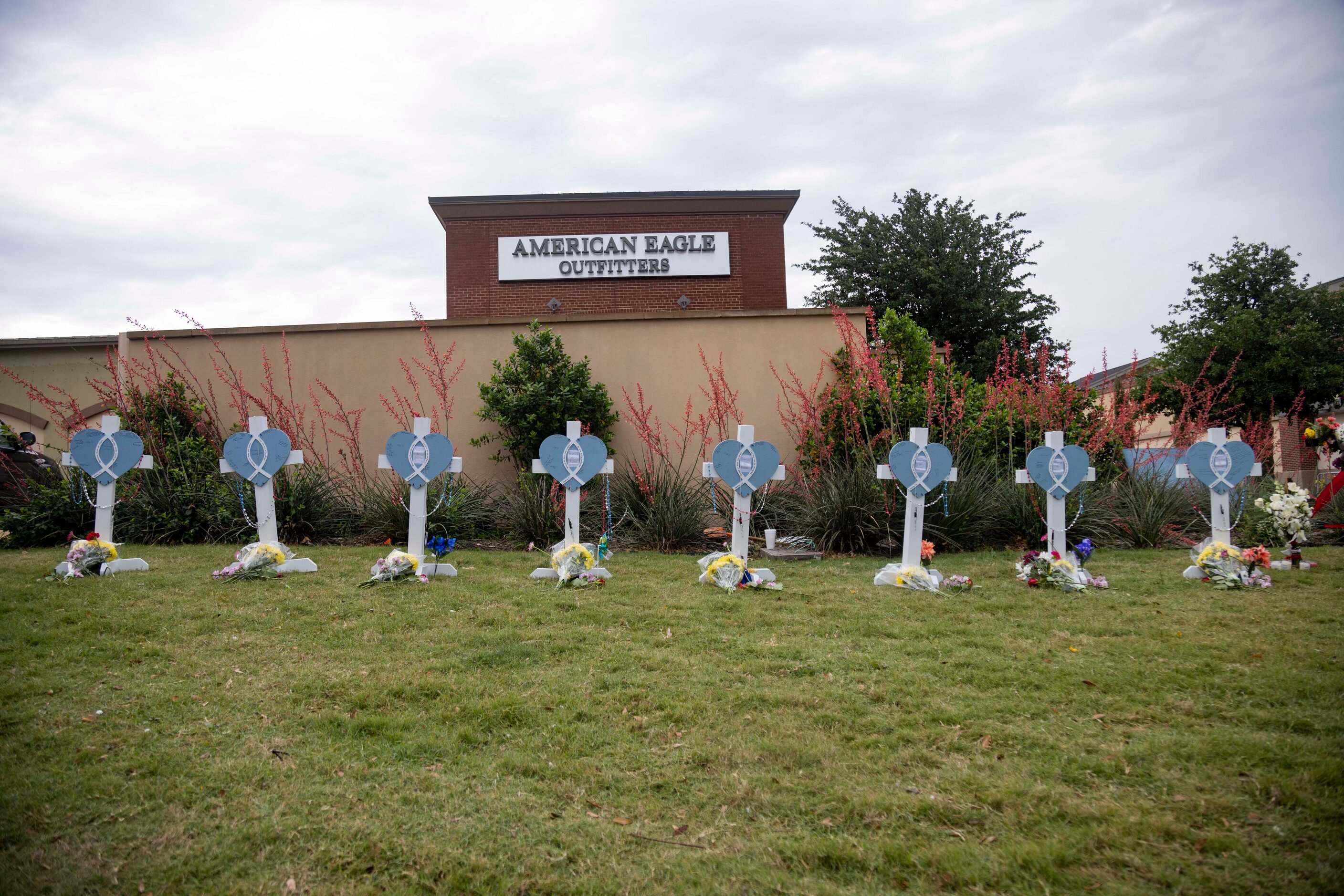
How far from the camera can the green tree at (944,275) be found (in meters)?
21.1

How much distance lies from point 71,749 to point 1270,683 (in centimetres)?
488

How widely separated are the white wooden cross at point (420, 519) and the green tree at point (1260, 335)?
51.3 feet

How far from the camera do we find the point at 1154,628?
14.3ft

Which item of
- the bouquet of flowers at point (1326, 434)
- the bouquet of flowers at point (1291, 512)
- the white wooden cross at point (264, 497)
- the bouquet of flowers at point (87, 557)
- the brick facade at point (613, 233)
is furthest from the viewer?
the brick facade at point (613, 233)

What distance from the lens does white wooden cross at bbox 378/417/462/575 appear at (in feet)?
19.3

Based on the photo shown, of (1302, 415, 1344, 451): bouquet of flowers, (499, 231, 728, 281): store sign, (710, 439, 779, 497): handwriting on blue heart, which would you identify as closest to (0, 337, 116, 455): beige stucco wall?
(499, 231, 728, 281): store sign

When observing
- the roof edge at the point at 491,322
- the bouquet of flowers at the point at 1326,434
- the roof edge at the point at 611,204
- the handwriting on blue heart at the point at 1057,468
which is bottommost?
the handwriting on blue heart at the point at 1057,468

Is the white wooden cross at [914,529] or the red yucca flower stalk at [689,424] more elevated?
the red yucca flower stalk at [689,424]

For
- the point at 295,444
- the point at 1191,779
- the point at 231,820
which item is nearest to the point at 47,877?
the point at 231,820

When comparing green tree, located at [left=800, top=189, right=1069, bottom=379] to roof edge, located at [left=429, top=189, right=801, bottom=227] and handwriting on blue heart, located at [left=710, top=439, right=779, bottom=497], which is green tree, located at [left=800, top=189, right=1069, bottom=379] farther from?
handwriting on blue heart, located at [left=710, top=439, right=779, bottom=497]

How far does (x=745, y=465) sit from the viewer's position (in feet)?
20.2

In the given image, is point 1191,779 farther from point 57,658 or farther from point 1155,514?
point 1155,514

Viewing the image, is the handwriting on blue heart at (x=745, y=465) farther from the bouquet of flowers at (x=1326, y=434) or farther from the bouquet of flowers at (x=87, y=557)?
the bouquet of flowers at (x=1326, y=434)

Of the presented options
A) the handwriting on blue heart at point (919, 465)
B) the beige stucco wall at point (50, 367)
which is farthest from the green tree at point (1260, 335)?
the beige stucco wall at point (50, 367)
